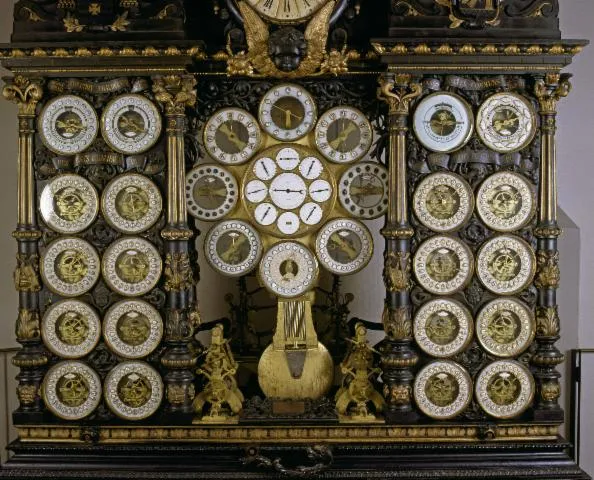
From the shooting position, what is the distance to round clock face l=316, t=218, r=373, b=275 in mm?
5117

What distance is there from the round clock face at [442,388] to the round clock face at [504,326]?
0.26 m

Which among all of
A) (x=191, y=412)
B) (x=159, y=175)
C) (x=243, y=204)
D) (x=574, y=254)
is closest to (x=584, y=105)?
(x=574, y=254)

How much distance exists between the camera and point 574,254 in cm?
605

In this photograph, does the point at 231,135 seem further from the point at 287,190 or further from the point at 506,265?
the point at 506,265

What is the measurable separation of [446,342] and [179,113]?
7.31ft

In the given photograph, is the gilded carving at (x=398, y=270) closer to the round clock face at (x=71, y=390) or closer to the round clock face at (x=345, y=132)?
the round clock face at (x=345, y=132)

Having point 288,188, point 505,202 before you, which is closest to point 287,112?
point 288,188

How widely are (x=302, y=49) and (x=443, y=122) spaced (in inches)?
39.4

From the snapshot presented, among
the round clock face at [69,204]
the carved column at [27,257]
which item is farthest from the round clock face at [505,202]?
the carved column at [27,257]

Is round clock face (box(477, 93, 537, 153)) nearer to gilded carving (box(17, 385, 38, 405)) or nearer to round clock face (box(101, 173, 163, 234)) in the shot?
round clock face (box(101, 173, 163, 234))

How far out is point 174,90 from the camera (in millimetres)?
4902

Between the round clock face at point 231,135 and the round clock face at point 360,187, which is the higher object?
the round clock face at point 231,135

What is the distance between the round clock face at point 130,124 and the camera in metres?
4.95

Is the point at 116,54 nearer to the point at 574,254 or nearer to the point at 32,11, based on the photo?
the point at 32,11
